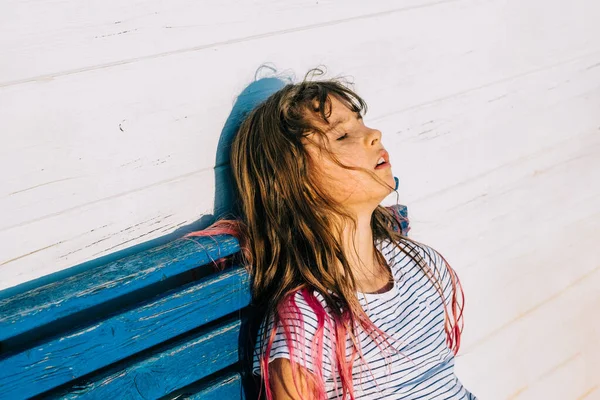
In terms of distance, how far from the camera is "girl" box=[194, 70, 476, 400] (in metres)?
1.28

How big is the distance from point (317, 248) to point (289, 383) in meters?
0.25

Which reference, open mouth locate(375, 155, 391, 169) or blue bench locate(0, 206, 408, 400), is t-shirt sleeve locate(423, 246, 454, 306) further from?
blue bench locate(0, 206, 408, 400)

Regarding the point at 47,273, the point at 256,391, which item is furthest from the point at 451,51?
the point at 47,273

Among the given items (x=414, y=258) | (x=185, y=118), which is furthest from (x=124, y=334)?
A: (x=414, y=258)

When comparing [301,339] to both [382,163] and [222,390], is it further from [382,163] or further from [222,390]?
[382,163]

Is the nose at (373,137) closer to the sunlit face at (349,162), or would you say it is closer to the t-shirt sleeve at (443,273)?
the sunlit face at (349,162)

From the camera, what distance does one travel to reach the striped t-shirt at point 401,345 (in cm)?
130

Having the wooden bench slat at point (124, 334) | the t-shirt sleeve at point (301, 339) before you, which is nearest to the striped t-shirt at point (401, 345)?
the t-shirt sleeve at point (301, 339)

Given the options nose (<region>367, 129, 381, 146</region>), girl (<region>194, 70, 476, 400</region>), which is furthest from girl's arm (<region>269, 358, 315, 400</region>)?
nose (<region>367, 129, 381, 146</region>)

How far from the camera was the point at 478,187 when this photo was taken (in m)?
1.88

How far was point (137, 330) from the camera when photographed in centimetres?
119

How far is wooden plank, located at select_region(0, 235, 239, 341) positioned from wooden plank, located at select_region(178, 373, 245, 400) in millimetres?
225

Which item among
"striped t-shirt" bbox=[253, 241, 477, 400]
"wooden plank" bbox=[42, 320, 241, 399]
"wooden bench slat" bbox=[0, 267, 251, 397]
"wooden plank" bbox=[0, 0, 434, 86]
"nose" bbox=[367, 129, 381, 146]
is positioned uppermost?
"wooden plank" bbox=[0, 0, 434, 86]

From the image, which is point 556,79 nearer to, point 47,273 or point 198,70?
point 198,70
